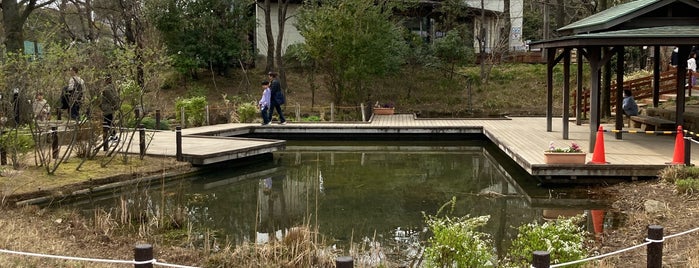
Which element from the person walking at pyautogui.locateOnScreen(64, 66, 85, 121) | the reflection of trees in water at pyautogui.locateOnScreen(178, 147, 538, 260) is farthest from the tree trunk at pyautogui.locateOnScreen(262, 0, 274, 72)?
the person walking at pyautogui.locateOnScreen(64, 66, 85, 121)

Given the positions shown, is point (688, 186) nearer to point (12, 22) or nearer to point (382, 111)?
point (382, 111)

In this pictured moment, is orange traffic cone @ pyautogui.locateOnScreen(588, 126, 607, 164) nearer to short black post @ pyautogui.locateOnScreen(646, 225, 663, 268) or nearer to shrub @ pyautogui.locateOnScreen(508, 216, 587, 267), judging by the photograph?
shrub @ pyautogui.locateOnScreen(508, 216, 587, 267)

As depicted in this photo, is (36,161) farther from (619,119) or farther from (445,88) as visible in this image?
(445,88)

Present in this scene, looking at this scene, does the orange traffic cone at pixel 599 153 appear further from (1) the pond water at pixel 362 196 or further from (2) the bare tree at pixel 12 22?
(2) the bare tree at pixel 12 22

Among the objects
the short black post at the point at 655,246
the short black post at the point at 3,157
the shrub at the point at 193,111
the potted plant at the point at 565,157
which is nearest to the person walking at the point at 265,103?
the shrub at the point at 193,111

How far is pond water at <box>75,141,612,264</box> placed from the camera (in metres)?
8.36

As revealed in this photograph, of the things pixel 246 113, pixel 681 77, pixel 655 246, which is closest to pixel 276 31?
pixel 246 113

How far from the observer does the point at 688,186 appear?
8.88 metres

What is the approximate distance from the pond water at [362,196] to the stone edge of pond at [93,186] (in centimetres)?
29

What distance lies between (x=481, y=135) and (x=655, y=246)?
13839 millimetres

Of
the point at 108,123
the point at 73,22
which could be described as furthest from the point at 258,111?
the point at 73,22

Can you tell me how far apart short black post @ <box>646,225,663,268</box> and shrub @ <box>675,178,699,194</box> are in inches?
187

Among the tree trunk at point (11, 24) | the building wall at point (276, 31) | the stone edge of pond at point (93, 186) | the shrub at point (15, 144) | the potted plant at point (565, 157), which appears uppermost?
the building wall at point (276, 31)

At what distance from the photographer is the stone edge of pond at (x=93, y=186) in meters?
9.12
